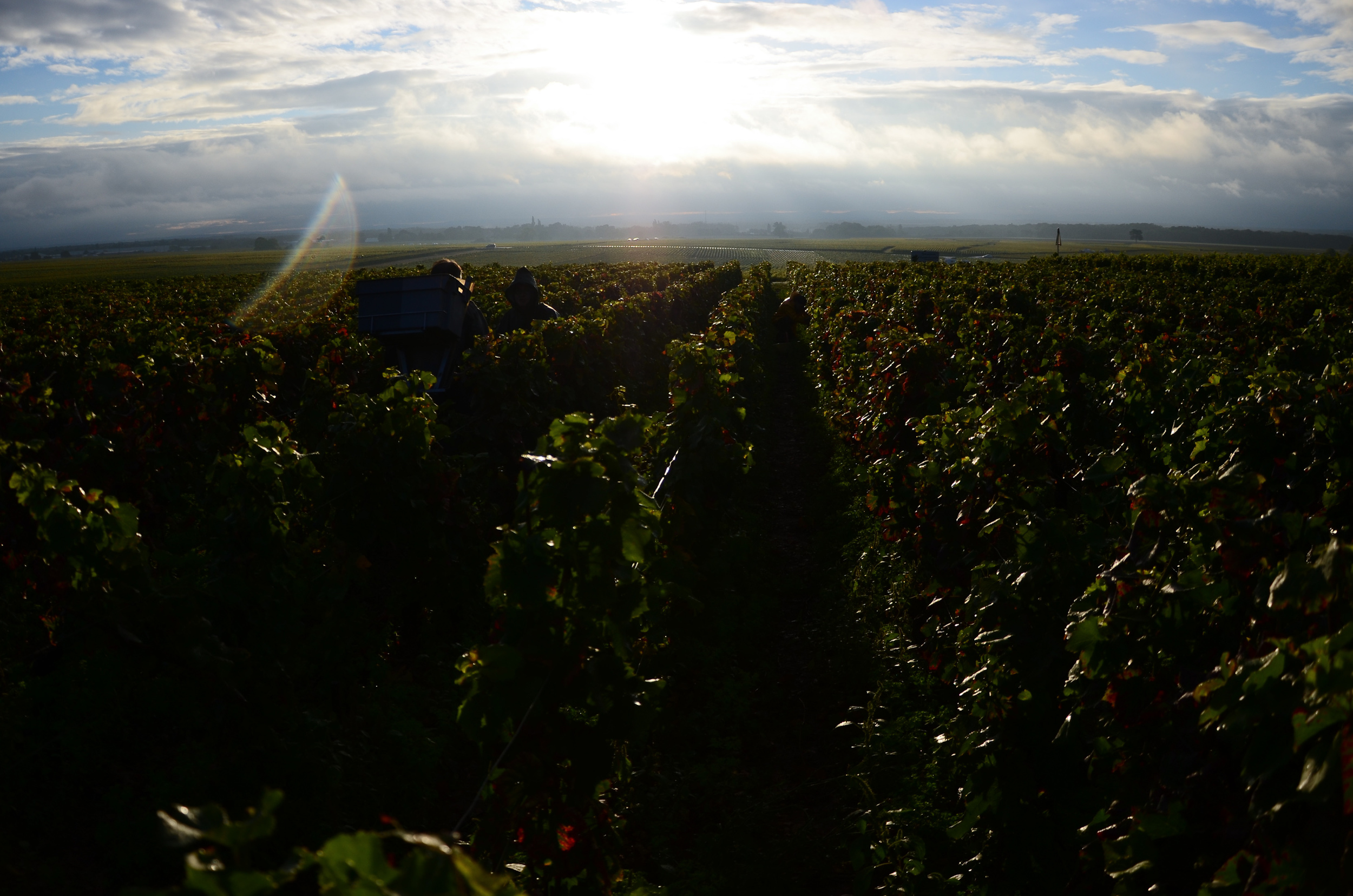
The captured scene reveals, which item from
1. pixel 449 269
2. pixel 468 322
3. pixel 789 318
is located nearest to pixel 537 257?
pixel 789 318

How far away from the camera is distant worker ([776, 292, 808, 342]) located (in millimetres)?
26000

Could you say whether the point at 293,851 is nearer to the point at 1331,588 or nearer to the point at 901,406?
the point at 1331,588

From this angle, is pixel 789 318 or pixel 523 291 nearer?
pixel 523 291

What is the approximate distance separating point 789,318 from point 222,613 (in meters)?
23.0

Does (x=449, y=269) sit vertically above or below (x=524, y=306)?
above

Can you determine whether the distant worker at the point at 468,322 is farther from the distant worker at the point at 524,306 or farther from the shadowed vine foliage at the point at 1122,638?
the shadowed vine foliage at the point at 1122,638

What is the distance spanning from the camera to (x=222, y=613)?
4.10 metres

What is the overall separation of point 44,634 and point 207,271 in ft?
319

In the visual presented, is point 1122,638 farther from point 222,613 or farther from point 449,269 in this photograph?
point 449,269

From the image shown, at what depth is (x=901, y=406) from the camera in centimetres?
870

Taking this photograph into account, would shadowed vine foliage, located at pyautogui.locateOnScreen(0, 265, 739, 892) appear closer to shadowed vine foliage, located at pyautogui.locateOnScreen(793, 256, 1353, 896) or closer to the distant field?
shadowed vine foliage, located at pyautogui.locateOnScreen(793, 256, 1353, 896)

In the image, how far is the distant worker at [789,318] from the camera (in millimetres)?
26000

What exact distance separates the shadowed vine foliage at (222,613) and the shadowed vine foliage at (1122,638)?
2340 mm

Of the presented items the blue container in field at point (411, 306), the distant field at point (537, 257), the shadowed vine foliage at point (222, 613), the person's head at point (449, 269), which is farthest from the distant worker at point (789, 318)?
the distant field at point (537, 257)
